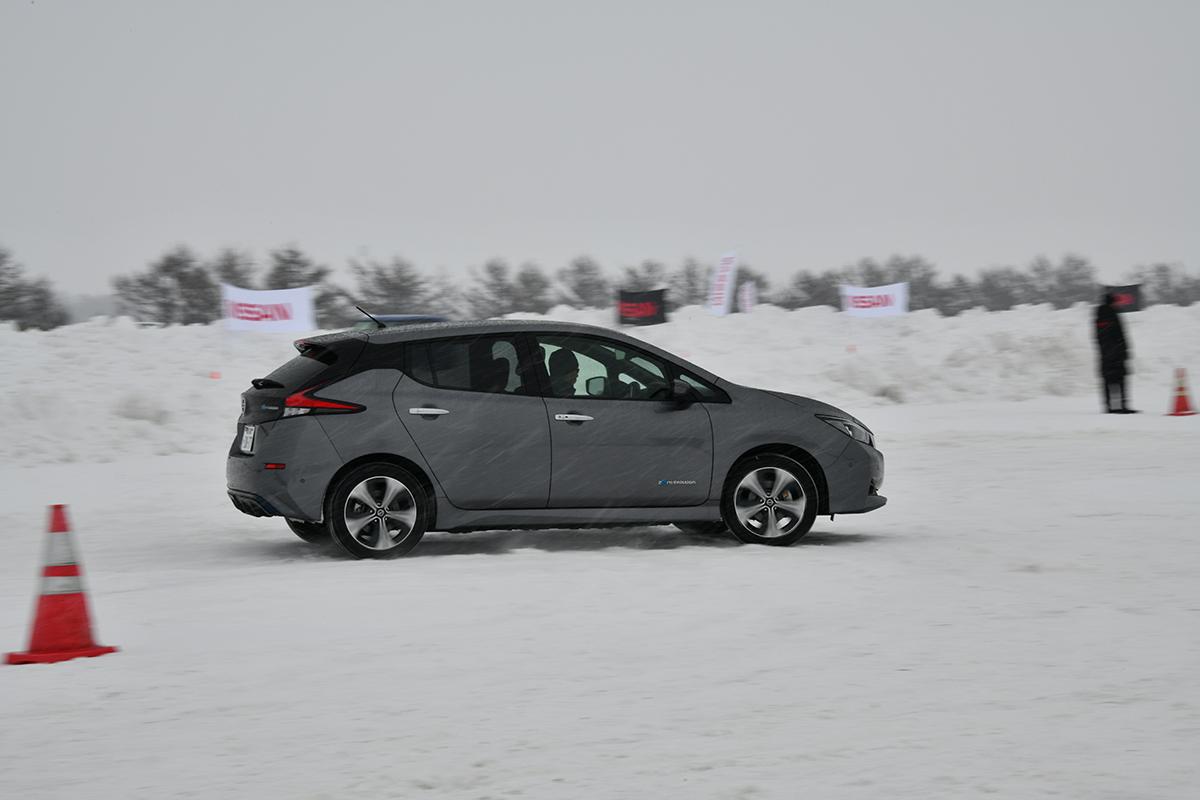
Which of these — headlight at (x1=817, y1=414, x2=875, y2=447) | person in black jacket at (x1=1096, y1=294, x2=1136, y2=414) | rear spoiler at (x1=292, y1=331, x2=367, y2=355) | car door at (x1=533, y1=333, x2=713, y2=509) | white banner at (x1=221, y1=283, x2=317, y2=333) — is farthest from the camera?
white banner at (x1=221, y1=283, x2=317, y2=333)

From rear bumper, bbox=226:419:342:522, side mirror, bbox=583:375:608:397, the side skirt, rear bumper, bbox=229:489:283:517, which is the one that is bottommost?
the side skirt

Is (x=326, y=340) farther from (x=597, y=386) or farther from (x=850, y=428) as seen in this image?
(x=850, y=428)

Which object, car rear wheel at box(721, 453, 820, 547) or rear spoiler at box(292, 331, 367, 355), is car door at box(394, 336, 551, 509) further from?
car rear wheel at box(721, 453, 820, 547)

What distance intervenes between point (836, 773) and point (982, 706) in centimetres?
112

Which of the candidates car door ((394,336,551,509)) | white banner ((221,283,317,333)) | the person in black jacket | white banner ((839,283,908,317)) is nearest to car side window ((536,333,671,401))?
car door ((394,336,551,509))

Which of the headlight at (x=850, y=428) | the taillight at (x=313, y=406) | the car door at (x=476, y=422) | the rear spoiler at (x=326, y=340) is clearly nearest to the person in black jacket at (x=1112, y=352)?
the headlight at (x=850, y=428)

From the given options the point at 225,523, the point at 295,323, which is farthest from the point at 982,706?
the point at 295,323

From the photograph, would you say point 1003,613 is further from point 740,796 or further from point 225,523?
point 225,523

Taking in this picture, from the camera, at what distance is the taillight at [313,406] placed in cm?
985

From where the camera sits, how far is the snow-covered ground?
199 inches

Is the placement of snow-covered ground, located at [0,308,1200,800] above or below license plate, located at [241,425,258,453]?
below

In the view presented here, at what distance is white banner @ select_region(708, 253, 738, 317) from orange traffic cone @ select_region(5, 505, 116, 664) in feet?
116

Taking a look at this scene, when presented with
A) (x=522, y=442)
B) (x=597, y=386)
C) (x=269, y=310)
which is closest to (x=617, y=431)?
(x=597, y=386)

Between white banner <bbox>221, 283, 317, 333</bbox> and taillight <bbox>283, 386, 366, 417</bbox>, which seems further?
white banner <bbox>221, 283, 317, 333</bbox>
